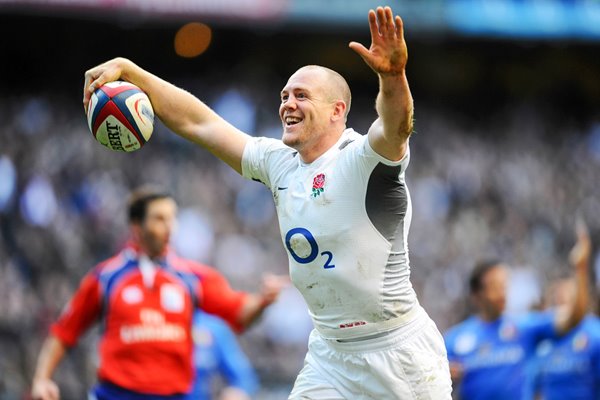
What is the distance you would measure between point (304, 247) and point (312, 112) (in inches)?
27.7

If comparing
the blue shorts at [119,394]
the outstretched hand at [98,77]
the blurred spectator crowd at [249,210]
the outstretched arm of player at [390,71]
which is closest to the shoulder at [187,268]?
the blue shorts at [119,394]

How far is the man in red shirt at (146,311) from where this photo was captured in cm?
721

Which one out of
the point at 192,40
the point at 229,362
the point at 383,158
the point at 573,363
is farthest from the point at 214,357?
the point at 192,40

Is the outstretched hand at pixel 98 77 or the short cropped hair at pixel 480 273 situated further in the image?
the short cropped hair at pixel 480 273

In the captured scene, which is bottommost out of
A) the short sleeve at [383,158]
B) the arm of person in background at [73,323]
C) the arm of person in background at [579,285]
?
the arm of person in background at [73,323]

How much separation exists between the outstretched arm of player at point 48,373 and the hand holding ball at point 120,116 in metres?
2.44

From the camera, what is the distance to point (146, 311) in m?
7.35

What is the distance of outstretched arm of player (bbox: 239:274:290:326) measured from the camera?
7.19 m

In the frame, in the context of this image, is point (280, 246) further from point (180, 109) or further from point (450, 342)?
point (180, 109)

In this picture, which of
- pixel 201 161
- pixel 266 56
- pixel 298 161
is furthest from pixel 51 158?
pixel 298 161

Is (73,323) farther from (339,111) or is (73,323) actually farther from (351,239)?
(351,239)

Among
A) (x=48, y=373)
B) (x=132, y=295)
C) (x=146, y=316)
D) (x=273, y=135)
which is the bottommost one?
(x=48, y=373)

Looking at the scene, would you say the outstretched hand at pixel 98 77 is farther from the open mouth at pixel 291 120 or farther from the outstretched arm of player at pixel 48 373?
the outstretched arm of player at pixel 48 373

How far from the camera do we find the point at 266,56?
2527 centimetres
